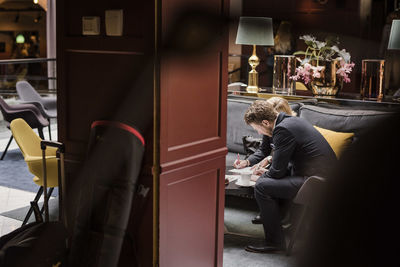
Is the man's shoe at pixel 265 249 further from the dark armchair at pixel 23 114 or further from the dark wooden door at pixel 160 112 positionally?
the dark armchair at pixel 23 114

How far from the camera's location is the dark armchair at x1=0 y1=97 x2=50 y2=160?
5.98m

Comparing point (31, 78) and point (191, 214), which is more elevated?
point (31, 78)

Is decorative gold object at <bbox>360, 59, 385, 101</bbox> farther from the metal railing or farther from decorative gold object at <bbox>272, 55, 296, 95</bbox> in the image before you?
the metal railing

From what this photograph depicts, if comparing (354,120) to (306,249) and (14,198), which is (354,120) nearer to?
(14,198)

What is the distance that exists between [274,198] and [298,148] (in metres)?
0.37

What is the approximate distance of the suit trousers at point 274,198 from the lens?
3479 mm

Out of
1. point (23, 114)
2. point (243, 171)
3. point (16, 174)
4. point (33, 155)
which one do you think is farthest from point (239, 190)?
point (23, 114)

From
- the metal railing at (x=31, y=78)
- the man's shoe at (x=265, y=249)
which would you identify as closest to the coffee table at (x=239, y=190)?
the man's shoe at (x=265, y=249)

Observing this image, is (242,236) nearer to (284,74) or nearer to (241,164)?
(241,164)

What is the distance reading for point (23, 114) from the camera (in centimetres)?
612

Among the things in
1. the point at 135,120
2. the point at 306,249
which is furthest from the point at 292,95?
the point at 306,249

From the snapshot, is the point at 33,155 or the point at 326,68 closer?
the point at 33,155

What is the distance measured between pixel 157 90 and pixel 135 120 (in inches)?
7.4

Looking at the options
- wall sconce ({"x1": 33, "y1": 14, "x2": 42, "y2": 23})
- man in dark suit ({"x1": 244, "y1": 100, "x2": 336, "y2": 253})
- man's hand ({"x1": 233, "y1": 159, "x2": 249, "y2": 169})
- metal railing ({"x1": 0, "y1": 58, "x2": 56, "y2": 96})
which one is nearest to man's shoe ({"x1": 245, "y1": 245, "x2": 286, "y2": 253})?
man in dark suit ({"x1": 244, "y1": 100, "x2": 336, "y2": 253})
